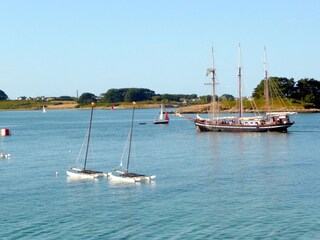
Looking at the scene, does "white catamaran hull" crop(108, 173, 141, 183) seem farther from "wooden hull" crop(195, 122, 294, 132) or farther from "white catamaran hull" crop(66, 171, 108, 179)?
"wooden hull" crop(195, 122, 294, 132)

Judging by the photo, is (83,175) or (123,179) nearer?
(123,179)

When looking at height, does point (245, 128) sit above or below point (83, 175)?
above

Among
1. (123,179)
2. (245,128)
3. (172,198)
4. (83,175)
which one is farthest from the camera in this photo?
(245,128)

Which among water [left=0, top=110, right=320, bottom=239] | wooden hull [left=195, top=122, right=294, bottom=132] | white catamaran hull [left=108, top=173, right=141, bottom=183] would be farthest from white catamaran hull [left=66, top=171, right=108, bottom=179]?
wooden hull [left=195, top=122, right=294, bottom=132]

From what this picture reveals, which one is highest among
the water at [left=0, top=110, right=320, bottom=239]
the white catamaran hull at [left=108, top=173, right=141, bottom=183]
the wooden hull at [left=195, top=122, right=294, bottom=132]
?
the wooden hull at [left=195, top=122, right=294, bottom=132]

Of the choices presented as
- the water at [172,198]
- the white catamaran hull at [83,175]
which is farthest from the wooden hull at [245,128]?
the white catamaran hull at [83,175]

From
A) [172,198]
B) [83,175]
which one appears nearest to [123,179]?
[83,175]

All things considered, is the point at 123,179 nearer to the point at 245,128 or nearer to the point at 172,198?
the point at 172,198

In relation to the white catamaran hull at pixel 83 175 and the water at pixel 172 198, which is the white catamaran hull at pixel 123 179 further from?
the white catamaran hull at pixel 83 175

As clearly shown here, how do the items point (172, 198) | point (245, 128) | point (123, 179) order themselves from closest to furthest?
point (172, 198) < point (123, 179) < point (245, 128)

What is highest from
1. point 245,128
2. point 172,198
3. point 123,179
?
point 245,128

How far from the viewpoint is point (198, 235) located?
4806cm

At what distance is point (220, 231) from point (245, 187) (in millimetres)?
19571

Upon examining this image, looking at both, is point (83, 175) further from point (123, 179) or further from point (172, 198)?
point (172, 198)
